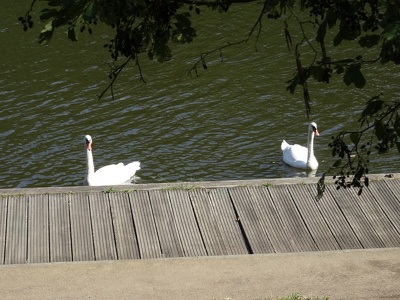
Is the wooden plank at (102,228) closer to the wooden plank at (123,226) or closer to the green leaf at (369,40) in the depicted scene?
the wooden plank at (123,226)

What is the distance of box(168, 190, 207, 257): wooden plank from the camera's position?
22.7ft

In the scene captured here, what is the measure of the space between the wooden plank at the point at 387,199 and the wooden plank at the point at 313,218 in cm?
66

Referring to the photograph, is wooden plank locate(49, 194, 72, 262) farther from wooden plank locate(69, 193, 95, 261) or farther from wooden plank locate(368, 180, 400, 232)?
wooden plank locate(368, 180, 400, 232)

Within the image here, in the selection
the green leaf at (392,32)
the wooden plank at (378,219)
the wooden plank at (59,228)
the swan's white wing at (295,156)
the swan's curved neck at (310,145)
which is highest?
the green leaf at (392,32)

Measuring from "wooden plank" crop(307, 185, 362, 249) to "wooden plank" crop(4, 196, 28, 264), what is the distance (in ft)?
9.49

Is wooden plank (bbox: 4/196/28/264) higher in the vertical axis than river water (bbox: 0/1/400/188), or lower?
higher

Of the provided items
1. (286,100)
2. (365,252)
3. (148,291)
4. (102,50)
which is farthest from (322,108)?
(148,291)

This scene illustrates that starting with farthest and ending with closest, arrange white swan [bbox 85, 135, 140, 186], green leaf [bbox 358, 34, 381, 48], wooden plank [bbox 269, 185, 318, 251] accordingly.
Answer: white swan [bbox 85, 135, 140, 186]
wooden plank [bbox 269, 185, 318, 251]
green leaf [bbox 358, 34, 381, 48]

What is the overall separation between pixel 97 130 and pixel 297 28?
623cm

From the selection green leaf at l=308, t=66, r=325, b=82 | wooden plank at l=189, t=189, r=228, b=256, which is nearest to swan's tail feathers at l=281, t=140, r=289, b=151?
wooden plank at l=189, t=189, r=228, b=256

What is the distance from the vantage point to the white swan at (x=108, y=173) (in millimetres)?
11023

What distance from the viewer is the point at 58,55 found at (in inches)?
675

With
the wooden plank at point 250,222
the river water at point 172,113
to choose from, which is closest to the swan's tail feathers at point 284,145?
the river water at point 172,113

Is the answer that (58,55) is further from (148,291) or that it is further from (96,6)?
(96,6)
